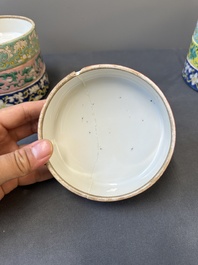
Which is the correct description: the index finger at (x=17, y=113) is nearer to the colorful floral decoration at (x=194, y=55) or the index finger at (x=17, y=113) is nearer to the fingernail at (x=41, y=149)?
the fingernail at (x=41, y=149)

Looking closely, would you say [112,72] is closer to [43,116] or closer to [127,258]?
[43,116]

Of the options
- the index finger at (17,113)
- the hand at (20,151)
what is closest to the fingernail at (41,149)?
the hand at (20,151)

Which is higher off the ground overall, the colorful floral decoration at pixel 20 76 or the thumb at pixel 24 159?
the colorful floral decoration at pixel 20 76

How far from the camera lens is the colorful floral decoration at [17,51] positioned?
471mm

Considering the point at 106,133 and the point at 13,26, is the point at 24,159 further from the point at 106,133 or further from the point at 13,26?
the point at 13,26

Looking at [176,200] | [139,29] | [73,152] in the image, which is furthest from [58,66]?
[176,200]

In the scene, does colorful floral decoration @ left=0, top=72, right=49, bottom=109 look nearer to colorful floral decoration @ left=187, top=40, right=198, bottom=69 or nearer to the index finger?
the index finger

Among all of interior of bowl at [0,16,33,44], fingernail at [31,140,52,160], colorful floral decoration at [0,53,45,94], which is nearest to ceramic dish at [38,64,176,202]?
fingernail at [31,140,52,160]

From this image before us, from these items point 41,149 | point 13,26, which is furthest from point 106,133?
point 13,26

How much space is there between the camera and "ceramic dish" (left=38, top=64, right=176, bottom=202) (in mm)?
382

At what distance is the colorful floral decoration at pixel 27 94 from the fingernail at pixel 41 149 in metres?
0.21

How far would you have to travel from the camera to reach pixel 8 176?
365 millimetres

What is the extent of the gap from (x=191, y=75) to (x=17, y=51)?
400mm

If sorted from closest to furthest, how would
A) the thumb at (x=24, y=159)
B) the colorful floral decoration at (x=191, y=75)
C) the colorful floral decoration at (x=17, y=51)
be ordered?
the thumb at (x=24, y=159), the colorful floral decoration at (x=17, y=51), the colorful floral decoration at (x=191, y=75)
